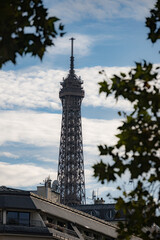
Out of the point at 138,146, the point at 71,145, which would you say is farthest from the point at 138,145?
the point at 71,145

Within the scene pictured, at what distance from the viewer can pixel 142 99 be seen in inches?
585

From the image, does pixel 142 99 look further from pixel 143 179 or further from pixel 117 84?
pixel 143 179

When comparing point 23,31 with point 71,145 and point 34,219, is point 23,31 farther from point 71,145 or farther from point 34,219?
point 71,145

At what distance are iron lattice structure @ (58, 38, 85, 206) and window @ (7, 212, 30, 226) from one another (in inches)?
3824

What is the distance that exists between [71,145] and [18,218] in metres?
106

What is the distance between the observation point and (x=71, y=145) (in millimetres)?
166250

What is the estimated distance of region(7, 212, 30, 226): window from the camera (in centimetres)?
5936

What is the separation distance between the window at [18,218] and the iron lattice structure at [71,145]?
97127 mm

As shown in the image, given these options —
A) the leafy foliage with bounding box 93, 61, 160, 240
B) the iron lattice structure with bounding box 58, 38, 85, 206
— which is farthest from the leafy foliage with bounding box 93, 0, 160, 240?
the iron lattice structure with bounding box 58, 38, 85, 206

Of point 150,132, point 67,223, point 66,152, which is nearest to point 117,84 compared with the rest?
point 150,132

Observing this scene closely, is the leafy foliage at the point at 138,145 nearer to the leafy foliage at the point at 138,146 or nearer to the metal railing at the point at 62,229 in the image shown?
the leafy foliage at the point at 138,146

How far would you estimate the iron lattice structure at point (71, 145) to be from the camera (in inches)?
6334

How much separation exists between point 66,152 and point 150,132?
152 m

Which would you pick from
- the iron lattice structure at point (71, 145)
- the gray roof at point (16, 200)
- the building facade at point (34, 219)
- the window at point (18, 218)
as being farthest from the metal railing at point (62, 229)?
the iron lattice structure at point (71, 145)
